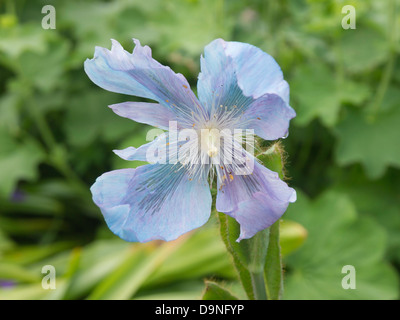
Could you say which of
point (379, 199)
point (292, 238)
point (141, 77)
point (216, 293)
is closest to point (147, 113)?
point (141, 77)

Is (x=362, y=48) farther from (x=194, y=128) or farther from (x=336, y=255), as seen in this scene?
(x=194, y=128)

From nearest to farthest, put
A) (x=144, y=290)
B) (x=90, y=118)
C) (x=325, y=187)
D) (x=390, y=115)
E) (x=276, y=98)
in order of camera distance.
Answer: (x=276, y=98) → (x=144, y=290) → (x=390, y=115) → (x=325, y=187) → (x=90, y=118)

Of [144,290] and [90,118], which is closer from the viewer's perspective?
[144,290]

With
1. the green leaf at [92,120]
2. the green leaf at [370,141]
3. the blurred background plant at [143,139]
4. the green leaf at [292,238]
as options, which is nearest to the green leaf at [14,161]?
the blurred background plant at [143,139]

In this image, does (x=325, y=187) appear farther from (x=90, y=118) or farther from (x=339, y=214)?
(x=90, y=118)

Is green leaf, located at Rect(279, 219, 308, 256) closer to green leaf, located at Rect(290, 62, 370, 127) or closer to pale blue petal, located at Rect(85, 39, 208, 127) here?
green leaf, located at Rect(290, 62, 370, 127)

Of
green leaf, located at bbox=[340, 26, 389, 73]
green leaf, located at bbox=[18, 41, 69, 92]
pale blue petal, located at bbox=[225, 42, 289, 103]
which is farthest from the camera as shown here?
green leaf, located at bbox=[18, 41, 69, 92]

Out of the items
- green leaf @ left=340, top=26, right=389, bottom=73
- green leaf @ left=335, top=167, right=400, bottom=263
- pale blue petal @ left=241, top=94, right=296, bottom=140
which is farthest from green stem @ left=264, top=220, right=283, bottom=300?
green leaf @ left=340, top=26, right=389, bottom=73

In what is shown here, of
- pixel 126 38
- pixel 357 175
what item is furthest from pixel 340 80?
pixel 126 38
